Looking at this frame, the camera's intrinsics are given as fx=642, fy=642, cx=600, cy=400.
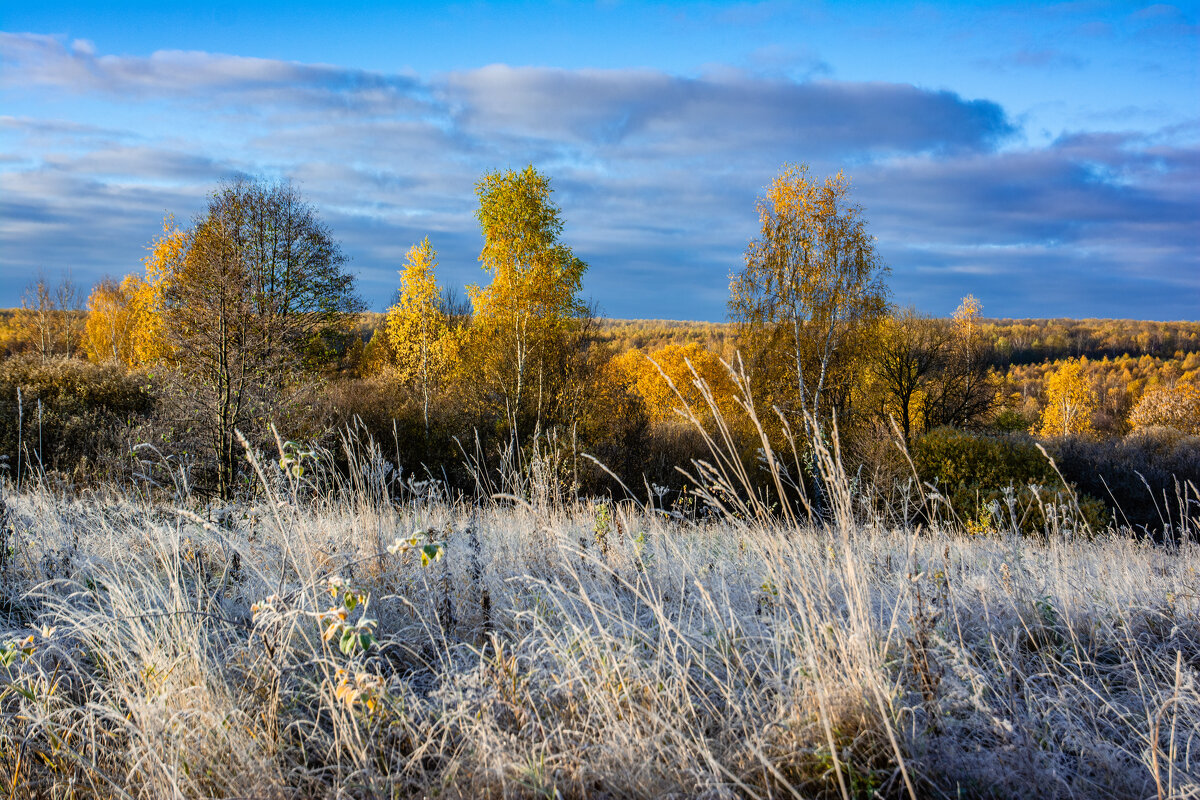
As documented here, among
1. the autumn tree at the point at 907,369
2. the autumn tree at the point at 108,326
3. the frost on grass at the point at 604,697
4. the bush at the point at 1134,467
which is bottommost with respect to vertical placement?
the bush at the point at 1134,467

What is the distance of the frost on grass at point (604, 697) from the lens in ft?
6.86

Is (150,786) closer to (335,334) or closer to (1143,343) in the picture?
(335,334)

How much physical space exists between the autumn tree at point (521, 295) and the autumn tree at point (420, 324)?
18.5 ft

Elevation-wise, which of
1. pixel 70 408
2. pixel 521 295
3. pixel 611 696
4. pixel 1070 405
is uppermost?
pixel 521 295

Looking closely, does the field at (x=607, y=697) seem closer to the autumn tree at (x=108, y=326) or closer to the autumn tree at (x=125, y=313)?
the autumn tree at (x=125, y=313)

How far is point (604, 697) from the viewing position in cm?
221

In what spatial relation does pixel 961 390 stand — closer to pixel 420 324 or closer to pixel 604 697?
pixel 420 324

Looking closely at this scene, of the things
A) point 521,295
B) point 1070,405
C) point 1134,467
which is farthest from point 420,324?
point 1070,405

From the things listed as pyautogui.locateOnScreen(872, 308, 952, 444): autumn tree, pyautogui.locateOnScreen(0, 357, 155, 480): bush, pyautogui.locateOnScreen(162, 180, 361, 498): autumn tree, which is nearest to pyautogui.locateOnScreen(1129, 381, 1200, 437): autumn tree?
pyautogui.locateOnScreen(872, 308, 952, 444): autumn tree

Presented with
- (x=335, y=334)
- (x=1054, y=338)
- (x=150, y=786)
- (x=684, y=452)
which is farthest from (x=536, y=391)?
(x=1054, y=338)

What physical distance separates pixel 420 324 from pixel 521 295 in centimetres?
798

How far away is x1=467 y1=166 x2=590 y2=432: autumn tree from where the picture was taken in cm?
2084

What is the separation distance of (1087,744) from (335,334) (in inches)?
993

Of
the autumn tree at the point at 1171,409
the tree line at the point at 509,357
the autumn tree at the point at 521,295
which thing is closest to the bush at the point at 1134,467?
the tree line at the point at 509,357
